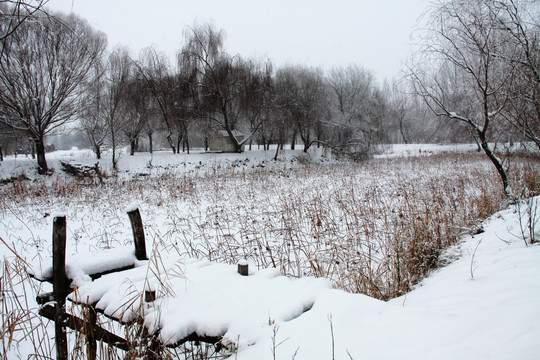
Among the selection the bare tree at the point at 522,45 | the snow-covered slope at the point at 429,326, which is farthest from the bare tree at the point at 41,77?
the snow-covered slope at the point at 429,326

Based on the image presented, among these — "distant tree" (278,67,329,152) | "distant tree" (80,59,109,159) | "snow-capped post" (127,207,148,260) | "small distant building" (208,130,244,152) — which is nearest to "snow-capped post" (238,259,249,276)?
"snow-capped post" (127,207,148,260)

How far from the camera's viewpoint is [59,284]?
1888 mm

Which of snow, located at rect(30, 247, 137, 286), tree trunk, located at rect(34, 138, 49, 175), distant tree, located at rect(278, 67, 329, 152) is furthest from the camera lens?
distant tree, located at rect(278, 67, 329, 152)

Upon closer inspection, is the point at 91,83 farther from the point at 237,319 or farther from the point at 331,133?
the point at 237,319

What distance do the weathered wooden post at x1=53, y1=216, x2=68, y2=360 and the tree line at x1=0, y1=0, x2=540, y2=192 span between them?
662 centimetres

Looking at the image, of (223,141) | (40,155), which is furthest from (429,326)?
(223,141)

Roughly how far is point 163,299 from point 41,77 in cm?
1741

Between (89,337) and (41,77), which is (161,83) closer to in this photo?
(41,77)

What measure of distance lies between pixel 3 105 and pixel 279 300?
18034 millimetres

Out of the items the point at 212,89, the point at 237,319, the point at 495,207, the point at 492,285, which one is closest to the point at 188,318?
the point at 237,319

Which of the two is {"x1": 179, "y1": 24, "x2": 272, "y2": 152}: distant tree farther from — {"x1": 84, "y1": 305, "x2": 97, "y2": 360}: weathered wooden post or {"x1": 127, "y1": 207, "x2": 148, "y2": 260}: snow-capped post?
{"x1": 84, "y1": 305, "x2": 97, "y2": 360}: weathered wooden post

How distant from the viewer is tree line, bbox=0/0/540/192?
566 centimetres

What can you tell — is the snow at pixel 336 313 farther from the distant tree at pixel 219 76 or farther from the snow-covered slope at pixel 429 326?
the distant tree at pixel 219 76

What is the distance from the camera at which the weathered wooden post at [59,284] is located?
1.79m
